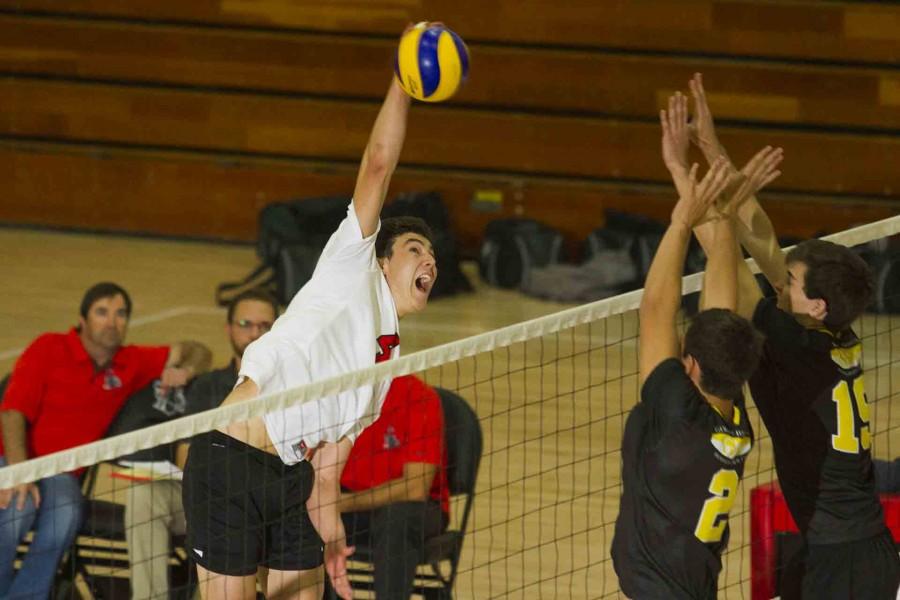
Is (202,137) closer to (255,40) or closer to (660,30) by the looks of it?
(255,40)

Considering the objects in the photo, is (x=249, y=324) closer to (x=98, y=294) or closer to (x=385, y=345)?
(x=98, y=294)

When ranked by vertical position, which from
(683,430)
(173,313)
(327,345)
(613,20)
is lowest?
(683,430)

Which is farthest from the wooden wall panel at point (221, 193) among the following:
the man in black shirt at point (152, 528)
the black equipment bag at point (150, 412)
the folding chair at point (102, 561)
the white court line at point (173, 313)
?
the folding chair at point (102, 561)

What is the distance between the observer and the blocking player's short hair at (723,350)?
3.96 meters

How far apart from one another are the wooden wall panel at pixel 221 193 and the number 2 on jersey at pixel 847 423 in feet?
26.6

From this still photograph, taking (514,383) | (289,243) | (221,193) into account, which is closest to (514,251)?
(289,243)

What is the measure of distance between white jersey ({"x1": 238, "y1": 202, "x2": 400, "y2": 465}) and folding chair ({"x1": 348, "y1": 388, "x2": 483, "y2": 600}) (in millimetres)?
1124

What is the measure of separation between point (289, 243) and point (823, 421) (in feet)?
25.7

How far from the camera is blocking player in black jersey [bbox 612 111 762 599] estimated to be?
4016 millimetres

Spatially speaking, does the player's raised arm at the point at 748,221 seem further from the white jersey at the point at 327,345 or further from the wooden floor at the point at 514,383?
the wooden floor at the point at 514,383

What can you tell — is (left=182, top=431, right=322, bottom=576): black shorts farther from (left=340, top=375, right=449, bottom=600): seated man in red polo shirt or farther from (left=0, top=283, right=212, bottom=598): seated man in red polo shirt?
(left=0, top=283, right=212, bottom=598): seated man in red polo shirt

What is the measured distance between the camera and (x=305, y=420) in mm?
4781

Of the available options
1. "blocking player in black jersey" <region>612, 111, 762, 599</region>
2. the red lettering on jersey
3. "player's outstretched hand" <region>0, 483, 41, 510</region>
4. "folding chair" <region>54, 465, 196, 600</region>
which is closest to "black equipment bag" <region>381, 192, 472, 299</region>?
"folding chair" <region>54, 465, 196, 600</region>

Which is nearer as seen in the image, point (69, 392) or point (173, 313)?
point (69, 392)
